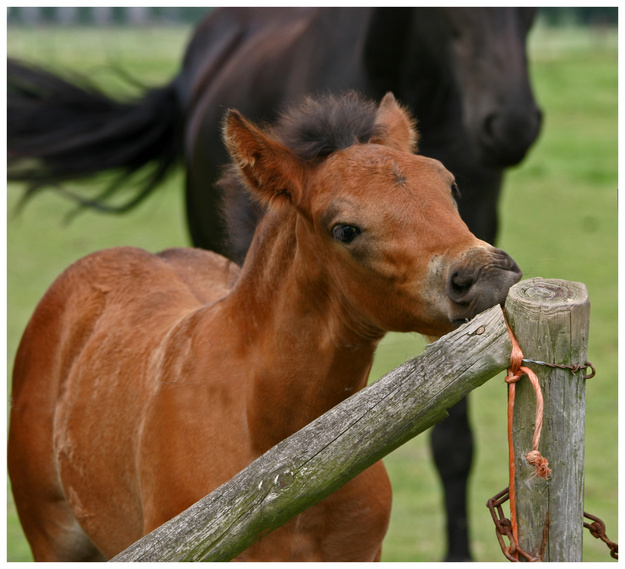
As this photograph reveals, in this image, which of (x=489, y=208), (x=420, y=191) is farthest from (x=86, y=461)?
(x=489, y=208)

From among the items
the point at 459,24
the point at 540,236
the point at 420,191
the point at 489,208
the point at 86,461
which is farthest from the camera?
the point at 540,236

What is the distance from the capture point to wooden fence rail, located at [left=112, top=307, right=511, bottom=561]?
1922mm

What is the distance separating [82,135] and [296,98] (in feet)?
5.86

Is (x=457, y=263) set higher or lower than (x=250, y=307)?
higher

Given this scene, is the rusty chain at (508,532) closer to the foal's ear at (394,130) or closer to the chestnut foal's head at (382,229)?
the chestnut foal's head at (382,229)

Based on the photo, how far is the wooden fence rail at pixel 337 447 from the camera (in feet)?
6.31

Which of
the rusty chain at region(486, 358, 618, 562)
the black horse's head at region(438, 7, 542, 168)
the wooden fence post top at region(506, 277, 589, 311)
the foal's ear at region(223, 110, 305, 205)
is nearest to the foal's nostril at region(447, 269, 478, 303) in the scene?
the wooden fence post top at region(506, 277, 589, 311)

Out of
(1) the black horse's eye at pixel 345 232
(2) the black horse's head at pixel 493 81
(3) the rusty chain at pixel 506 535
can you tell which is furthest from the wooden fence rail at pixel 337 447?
(2) the black horse's head at pixel 493 81

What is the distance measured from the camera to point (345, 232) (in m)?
2.29

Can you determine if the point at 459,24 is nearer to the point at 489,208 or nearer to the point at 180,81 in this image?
the point at 489,208

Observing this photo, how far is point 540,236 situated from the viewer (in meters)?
10.9

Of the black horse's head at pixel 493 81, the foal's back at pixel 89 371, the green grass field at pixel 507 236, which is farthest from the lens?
the green grass field at pixel 507 236

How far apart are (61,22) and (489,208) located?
21616 millimetres

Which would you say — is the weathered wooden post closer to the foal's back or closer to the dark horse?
the dark horse
